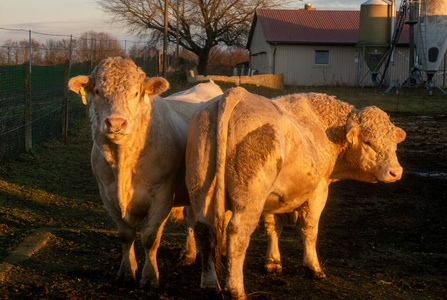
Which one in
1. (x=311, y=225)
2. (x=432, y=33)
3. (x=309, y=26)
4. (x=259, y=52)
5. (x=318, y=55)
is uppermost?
(x=309, y=26)

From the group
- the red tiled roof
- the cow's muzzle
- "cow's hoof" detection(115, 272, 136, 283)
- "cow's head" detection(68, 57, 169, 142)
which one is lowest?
"cow's hoof" detection(115, 272, 136, 283)

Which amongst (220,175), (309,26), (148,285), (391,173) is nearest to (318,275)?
(391,173)

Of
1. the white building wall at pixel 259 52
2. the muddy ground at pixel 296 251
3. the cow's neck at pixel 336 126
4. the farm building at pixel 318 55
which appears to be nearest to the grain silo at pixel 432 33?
the farm building at pixel 318 55

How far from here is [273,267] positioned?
5.55 metres

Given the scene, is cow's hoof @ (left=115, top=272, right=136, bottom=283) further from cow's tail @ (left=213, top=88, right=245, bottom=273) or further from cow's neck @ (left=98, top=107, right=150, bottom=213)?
cow's tail @ (left=213, top=88, right=245, bottom=273)

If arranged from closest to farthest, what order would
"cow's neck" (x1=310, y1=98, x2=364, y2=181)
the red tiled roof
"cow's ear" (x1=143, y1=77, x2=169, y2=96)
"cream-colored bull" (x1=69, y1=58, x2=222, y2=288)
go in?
"cream-colored bull" (x1=69, y1=58, x2=222, y2=288) < "cow's ear" (x1=143, y1=77, x2=169, y2=96) < "cow's neck" (x1=310, y1=98, x2=364, y2=181) < the red tiled roof

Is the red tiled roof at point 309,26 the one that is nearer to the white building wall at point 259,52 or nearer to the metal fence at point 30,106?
the white building wall at point 259,52

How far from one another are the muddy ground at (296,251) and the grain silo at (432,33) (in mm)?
21993

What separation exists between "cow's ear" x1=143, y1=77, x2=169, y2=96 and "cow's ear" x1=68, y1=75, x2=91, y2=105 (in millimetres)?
466

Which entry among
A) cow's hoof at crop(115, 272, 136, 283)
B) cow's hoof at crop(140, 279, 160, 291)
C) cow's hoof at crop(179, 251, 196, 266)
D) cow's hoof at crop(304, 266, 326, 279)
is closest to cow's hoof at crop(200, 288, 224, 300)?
Result: cow's hoof at crop(140, 279, 160, 291)

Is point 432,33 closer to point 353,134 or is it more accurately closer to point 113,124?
point 353,134

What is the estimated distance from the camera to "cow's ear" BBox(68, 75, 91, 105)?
4750 mm

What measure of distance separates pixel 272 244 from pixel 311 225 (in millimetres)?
428

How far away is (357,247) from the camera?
6.49m
